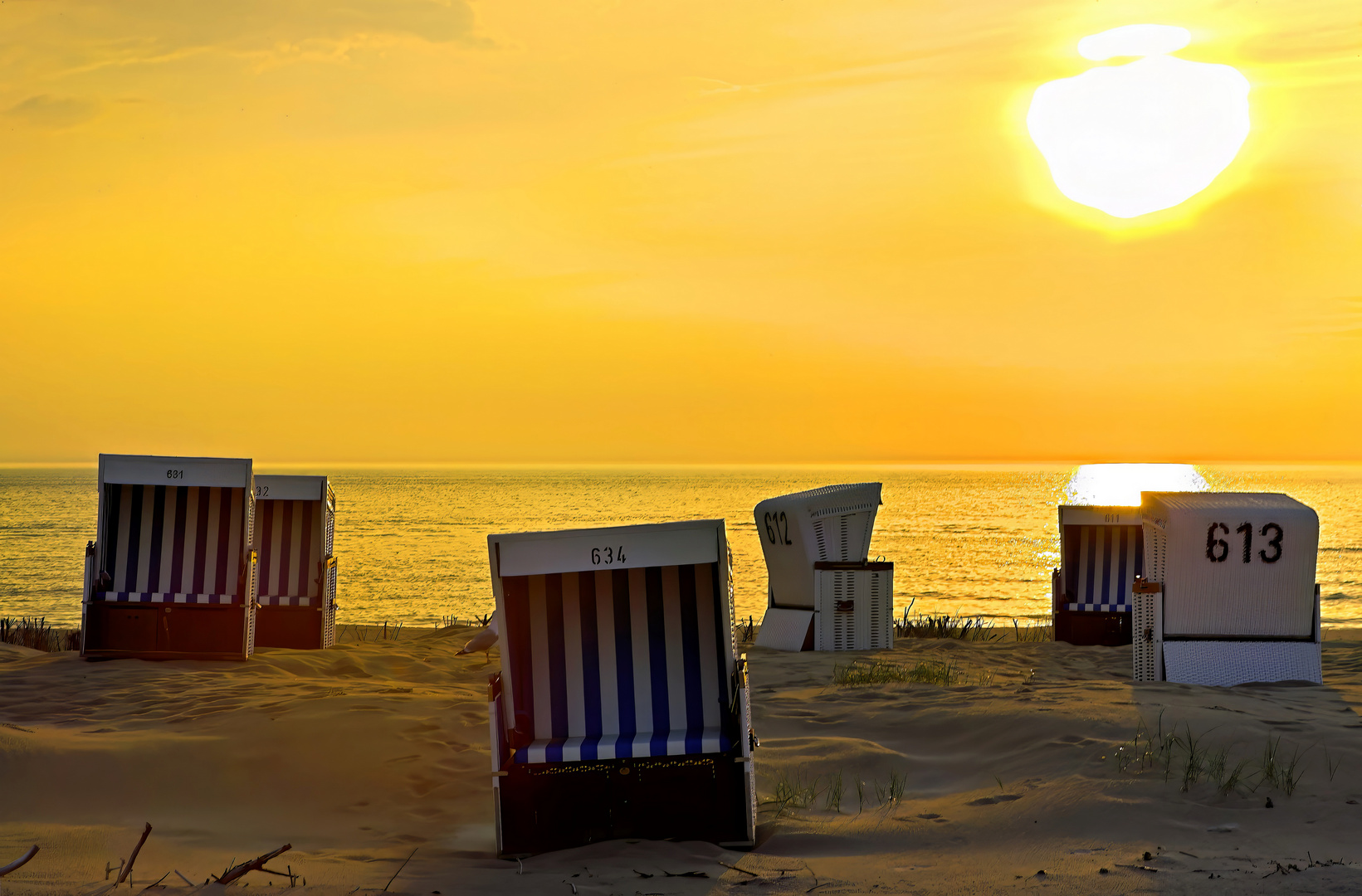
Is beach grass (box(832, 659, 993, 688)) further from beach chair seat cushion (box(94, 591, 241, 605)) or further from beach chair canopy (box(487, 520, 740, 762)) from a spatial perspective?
beach chair seat cushion (box(94, 591, 241, 605))

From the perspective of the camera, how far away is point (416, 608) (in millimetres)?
28703

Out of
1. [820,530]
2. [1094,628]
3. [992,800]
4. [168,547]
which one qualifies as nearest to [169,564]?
[168,547]

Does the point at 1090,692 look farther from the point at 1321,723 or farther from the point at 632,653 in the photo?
the point at 632,653

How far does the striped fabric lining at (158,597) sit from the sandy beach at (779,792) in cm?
144

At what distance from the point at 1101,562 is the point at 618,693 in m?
12.2

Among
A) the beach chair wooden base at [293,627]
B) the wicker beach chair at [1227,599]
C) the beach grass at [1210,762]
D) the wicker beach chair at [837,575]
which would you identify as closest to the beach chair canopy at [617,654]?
the beach grass at [1210,762]

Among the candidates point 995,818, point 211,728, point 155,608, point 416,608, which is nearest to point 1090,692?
point 995,818

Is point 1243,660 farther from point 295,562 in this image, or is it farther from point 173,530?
point 173,530

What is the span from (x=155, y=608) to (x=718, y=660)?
9.08 m

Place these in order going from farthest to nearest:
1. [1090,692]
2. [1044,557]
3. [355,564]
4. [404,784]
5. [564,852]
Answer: [1044,557] < [355,564] < [1090,692] < [404,784] < [564,852]

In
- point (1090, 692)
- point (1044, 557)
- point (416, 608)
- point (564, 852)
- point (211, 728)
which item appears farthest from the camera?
point (1044, 557)

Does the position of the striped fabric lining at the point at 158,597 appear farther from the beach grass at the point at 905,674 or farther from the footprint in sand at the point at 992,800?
the footprint in sand at the point at 992,800

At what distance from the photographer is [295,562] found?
15055 mm

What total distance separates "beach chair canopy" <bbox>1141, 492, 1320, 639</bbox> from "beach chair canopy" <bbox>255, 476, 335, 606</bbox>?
34.5 feet
